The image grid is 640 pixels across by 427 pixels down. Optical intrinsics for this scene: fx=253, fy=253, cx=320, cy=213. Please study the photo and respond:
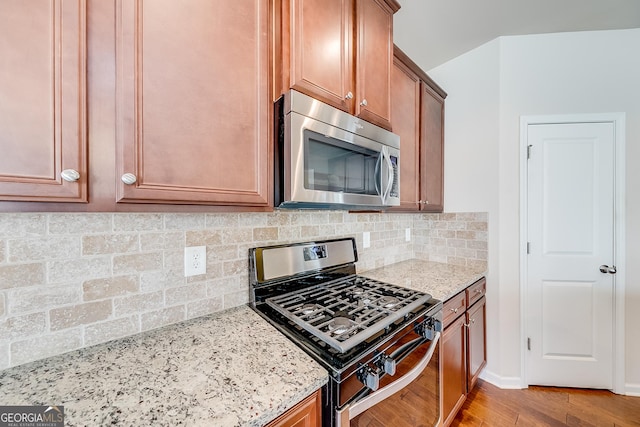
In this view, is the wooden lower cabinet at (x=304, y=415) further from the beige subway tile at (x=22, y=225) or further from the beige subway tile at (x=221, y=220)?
the beige subway tile at (x=22, y=225)

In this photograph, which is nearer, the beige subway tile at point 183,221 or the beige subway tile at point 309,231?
the beige subway tile at point 183,221

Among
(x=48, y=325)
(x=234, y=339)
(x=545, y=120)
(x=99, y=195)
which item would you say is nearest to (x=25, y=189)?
(x=99, y=195)

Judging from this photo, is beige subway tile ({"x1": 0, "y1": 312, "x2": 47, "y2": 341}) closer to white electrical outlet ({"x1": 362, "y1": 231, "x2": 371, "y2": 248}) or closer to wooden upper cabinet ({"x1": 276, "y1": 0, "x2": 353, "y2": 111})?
wooden upper cabinet ({"x1": 276, "y1": 0, "x2": 353, "y2": 111})

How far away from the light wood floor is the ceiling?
271cm

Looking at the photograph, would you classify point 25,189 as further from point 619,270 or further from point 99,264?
point 619,270

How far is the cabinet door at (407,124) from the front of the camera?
1.70 m

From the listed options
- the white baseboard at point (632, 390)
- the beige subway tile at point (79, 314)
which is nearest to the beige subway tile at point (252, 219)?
the beige subway tile at point (79, 314)

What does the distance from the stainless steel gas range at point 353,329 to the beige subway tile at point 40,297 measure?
0.64 m

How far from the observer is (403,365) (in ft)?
3.31

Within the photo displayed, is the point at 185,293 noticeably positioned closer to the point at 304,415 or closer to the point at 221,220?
the point at 221,220

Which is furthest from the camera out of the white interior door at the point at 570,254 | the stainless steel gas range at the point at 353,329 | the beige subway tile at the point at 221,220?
the white interior door at the point at 570,254

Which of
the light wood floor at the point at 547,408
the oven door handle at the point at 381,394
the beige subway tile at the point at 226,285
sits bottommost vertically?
the light wood floor at the point at 547,408

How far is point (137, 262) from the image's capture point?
96 cm

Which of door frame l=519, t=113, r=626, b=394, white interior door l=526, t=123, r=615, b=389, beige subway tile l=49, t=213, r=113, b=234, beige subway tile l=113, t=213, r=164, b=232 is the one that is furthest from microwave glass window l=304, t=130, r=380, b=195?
door frame l=519, t=113, r=626, b=394
